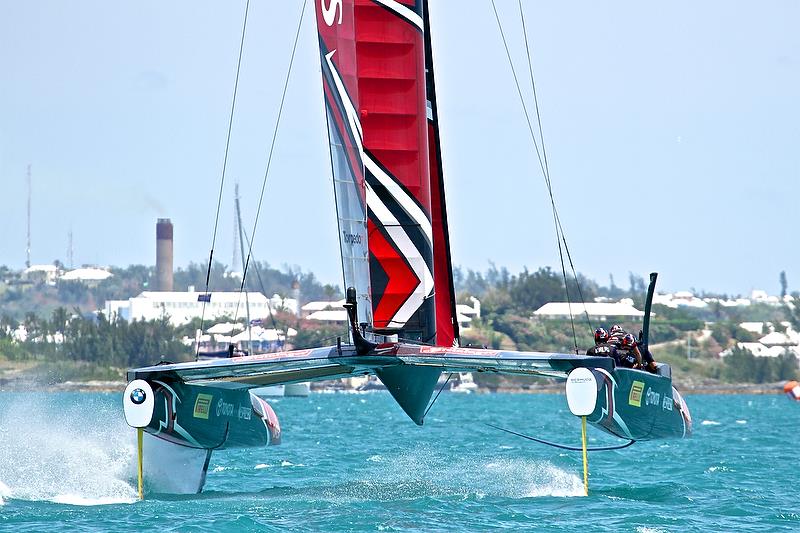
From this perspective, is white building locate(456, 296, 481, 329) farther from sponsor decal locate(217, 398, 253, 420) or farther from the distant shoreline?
sponsor decal locate(217, 398, 253, 420)

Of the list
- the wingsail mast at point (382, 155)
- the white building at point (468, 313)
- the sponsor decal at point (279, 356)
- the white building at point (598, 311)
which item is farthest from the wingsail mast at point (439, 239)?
the white building at point (598, 311)

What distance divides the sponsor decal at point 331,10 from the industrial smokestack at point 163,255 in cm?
7388

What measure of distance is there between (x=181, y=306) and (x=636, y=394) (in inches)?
2667

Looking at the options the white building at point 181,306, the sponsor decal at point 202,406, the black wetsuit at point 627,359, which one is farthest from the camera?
the white building at point 181,306

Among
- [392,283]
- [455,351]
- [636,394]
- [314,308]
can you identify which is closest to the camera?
[455,351]

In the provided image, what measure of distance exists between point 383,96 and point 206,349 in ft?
200

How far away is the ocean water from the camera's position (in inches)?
409

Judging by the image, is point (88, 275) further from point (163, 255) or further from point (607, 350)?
point (607, 350)

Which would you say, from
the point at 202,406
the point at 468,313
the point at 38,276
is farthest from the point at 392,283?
the point at 38,276

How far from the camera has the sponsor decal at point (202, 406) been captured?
11977 millimetres

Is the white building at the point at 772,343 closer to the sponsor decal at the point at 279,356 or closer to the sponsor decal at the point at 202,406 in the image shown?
the sponsor decal at the point at 202,406

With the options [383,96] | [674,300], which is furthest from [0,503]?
[674,300]

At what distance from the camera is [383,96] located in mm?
12633

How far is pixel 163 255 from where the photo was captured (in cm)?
8625
